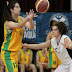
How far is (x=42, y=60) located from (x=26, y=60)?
0.47 meters

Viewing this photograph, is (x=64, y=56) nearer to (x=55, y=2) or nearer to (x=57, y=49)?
(x=57, y=49)

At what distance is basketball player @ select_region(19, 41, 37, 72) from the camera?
6.98 metres

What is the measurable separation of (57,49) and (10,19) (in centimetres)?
111

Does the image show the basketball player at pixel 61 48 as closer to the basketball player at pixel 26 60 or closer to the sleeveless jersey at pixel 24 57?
the basketball player at pixel 26 60

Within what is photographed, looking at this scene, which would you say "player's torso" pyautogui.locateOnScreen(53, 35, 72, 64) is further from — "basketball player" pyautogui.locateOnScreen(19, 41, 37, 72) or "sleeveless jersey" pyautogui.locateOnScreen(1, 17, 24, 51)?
"basketball player" pyautogui.locateOnScreen(19, 41, 37, 72)

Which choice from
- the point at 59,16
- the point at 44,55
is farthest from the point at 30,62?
the point at 59,16

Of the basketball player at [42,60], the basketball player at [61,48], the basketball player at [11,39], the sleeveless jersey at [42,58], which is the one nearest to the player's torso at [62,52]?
the basketball player at [61,48]

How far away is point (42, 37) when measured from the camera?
731cm

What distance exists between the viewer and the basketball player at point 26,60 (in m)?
6.98

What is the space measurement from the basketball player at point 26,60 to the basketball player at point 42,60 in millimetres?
190

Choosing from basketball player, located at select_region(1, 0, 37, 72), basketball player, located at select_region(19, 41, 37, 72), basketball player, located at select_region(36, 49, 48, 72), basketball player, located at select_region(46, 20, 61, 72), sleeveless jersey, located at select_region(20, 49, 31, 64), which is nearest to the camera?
basketball player, located at select_region(1, 0, 37, 72)

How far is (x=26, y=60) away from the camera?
7.26 meters

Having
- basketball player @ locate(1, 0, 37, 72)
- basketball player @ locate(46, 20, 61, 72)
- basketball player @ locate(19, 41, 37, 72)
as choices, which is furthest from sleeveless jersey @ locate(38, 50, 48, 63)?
basketball player @ locate(1, 0, 37, 72)

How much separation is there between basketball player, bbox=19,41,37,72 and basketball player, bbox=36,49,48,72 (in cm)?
19
